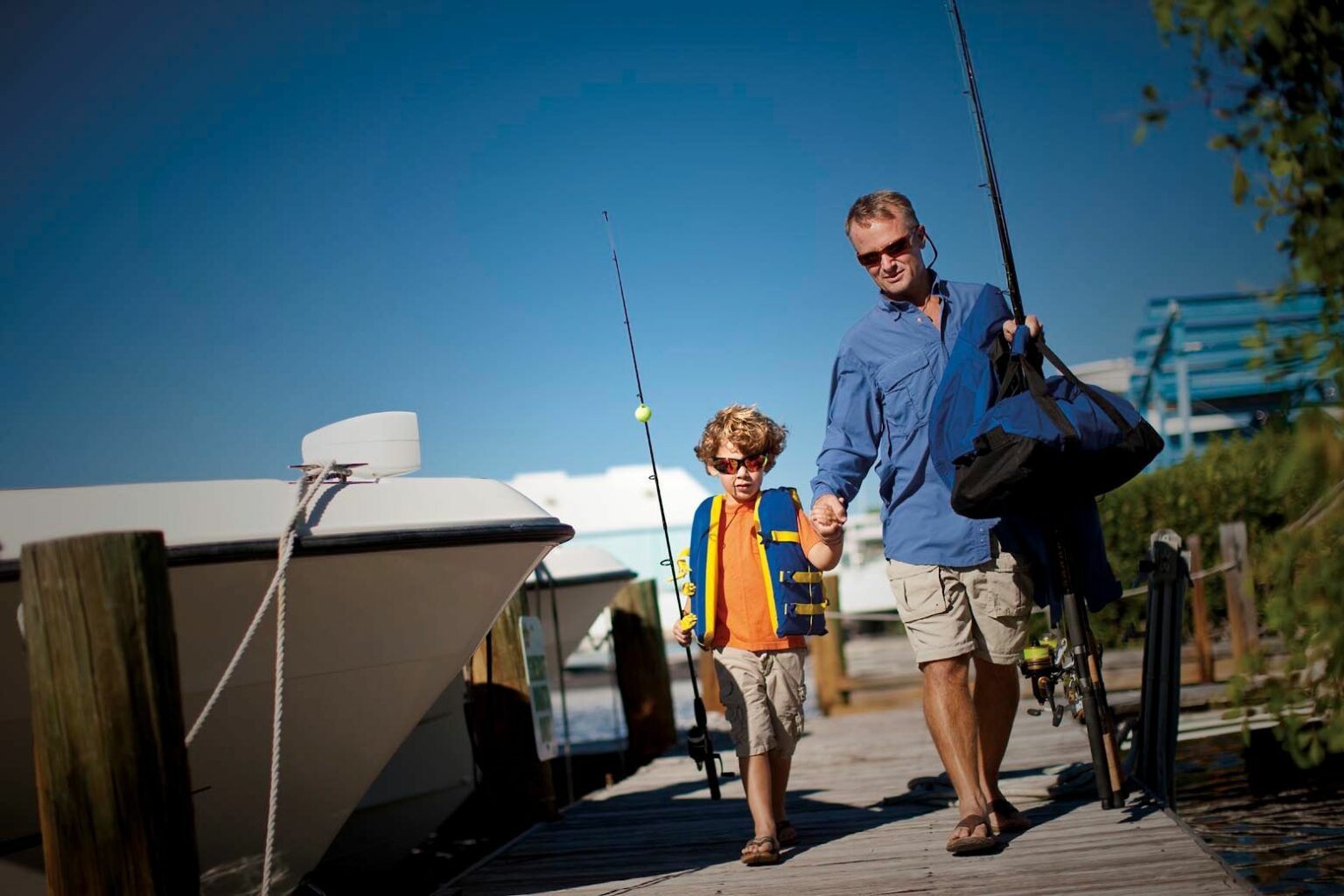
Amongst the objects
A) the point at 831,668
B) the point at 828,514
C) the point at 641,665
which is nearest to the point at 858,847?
the point at 828,514

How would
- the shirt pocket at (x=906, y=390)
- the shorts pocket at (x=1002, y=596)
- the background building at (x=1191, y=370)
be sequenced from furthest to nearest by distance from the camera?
the background building at (x=1191, y=370) → the shirt pocket at (x=906, y=390) → the shorts pocket at (x=1002, y=596)

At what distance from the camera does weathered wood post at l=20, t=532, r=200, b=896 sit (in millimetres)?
2752

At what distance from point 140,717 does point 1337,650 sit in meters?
2.33

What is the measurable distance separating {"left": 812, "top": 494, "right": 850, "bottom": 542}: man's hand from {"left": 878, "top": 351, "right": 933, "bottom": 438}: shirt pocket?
309 millimetres

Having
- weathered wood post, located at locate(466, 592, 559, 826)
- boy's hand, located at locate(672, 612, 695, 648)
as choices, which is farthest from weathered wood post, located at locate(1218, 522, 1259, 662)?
boy's hand, located at locate(672, 612, 695, 648)

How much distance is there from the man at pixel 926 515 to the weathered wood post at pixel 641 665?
4842mm

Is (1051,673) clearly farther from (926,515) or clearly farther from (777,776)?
(777,776)

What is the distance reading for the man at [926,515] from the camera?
3801mm

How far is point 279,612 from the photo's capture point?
3.57 m

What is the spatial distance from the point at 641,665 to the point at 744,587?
187 inches

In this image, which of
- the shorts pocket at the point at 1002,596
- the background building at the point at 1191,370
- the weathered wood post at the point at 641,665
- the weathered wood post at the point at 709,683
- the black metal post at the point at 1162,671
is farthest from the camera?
the background building at the point at 1191,370

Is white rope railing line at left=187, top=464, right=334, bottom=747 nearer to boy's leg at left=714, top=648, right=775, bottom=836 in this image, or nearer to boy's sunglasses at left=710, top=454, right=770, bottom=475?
boy's sunglasses at left=710, top=454, right=770, bottom=475

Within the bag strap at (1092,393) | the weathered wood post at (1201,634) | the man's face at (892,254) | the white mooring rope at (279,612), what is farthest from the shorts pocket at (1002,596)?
the weathered wood post at (1201,634)

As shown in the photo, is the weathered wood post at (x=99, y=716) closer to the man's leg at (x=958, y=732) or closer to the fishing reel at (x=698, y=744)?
the man's leg at (x=958, y=732)
